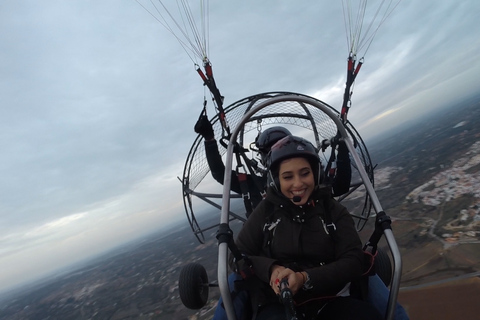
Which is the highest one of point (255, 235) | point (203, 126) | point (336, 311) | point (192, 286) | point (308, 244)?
point (203, 126)

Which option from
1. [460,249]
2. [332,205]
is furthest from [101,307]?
[332,205]

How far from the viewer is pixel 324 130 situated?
14.0ft

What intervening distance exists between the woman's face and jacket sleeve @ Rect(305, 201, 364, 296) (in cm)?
27

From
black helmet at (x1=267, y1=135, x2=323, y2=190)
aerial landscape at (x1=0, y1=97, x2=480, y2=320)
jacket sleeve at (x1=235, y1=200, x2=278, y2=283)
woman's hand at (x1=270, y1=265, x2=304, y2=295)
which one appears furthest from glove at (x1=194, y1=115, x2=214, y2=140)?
aerial landscape at (x1=0, y1=97, x2=480, y2=320)

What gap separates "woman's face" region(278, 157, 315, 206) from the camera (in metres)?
1.88

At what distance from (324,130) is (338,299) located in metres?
3.12

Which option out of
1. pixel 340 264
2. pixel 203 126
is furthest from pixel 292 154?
pixel 203 126

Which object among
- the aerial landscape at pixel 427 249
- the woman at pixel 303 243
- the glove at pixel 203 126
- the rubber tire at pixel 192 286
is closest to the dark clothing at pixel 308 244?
the woman at pixel 303 243

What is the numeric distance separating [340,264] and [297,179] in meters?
0.66

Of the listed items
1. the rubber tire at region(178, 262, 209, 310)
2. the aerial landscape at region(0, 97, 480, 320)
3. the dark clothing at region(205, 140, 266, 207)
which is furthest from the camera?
the aerial landscape at region(0, 97, 480, 320)

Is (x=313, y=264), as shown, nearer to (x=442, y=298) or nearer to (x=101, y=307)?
(x=442, y=298)

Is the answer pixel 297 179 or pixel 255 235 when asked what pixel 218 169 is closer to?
pixel 255 235

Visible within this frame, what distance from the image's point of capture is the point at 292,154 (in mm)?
1888

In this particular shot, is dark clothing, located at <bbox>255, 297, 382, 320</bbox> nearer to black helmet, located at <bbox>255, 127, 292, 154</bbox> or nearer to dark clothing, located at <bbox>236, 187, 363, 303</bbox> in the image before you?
dark clothing, located at <bbox>236, 187, 363, 303</bbox>
